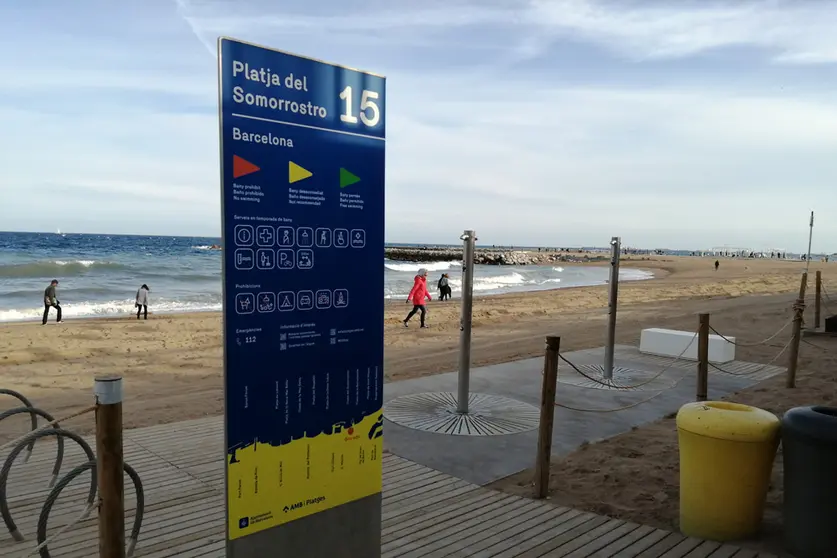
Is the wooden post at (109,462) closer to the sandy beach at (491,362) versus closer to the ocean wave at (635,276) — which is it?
the sandy beach at (491,362)

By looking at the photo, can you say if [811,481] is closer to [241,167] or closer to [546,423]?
[546,423]

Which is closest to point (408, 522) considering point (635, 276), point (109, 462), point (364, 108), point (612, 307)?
point (109, 462)

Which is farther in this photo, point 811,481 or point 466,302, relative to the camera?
point 466,302

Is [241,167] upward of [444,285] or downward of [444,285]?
upward

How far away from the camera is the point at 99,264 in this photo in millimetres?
39500

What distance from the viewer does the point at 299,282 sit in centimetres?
286

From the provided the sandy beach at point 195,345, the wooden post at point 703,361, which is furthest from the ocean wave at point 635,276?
the wooden post at point 703,361

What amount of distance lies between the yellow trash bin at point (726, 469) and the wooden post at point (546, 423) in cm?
100

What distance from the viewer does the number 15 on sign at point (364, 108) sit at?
2982mm

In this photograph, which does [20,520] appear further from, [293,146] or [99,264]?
[99,264]

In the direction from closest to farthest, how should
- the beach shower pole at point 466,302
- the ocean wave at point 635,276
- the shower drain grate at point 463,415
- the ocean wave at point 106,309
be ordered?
the shower drain grate at point 463,415 → the beach shower pole at point 466,302 → the ocean wave at point 106,309 → the ocean wave at point 635,276

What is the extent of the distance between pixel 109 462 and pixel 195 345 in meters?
11.7

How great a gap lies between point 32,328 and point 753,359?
1706 centimetres

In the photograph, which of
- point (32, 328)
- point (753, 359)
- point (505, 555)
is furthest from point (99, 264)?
point (505, 555)
